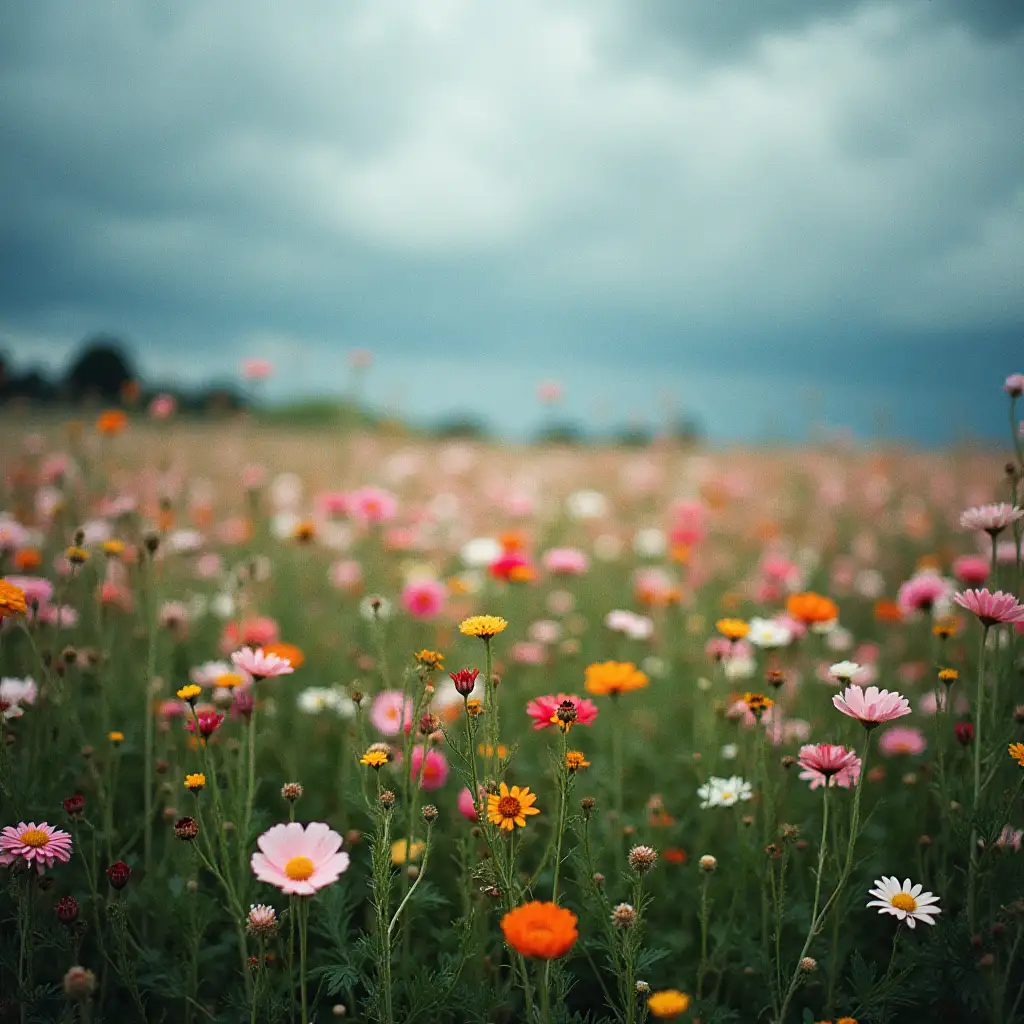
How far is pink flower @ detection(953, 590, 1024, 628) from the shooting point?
1.16 metres

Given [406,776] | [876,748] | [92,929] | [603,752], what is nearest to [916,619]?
[876,748]

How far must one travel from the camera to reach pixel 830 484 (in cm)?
501

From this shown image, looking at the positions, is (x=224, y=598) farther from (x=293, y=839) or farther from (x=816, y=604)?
(x=816, y=604)

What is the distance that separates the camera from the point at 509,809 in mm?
1047

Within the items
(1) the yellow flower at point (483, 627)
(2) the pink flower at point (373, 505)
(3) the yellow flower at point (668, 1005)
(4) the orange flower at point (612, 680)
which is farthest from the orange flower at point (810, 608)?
(2) the pink flower at point (373, 505)

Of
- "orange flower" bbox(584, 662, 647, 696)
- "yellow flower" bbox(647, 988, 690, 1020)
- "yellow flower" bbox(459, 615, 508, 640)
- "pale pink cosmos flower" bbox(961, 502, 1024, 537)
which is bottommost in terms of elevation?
"yellow flower" bbox(647, 988, 690, 1020)

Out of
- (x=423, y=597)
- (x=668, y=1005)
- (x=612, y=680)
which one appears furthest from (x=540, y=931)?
(x=423, y=597)

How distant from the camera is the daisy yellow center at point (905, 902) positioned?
106 cm

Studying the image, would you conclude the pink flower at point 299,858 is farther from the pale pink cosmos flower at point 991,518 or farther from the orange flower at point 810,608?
the pale pink cosmos flower at point 991,518

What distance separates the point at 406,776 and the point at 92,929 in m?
0.89

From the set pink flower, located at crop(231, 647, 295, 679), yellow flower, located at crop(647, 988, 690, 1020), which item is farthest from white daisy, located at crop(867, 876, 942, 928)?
pink flower, located at crop(231, 647, 295, 679)

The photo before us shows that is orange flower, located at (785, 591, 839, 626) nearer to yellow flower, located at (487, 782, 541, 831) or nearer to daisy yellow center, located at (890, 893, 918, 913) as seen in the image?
daisy yellow center, located at (890, 893, 918, 913)

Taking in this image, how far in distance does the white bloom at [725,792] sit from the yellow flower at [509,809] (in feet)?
1.73

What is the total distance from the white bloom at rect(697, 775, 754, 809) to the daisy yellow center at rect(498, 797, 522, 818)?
53 centimetres
